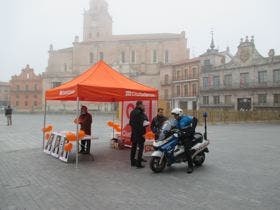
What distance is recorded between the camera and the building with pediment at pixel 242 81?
4400cm

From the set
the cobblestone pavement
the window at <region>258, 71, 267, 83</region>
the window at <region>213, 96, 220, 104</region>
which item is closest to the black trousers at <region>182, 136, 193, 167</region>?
the cobblestone pavement

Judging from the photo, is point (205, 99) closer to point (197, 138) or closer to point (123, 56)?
point (123, 56)

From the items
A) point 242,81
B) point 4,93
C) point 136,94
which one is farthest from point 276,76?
point 4,93

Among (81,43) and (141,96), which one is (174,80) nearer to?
(81,43)

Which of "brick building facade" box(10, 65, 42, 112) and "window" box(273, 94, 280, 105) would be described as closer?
"window" box(273, 94, 280, 105)

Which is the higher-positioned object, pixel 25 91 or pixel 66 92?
pixel 25 91

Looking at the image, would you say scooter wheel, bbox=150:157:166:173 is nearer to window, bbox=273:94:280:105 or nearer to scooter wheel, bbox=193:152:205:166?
scooter wheel, bbox=193:152:205:166

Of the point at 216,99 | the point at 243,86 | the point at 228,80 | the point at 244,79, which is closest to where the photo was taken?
the point at 243,86

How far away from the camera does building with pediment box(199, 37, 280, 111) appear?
44000 millimetres

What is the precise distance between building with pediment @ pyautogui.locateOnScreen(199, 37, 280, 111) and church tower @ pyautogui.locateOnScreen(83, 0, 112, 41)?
36.8 meters

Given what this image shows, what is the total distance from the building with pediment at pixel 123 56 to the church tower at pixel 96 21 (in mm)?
2875

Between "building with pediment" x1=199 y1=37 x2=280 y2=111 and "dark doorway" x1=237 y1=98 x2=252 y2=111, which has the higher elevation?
"building with pediment" x1=199 y1=37 x2=280 y2=111

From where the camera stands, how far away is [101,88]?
8445 millimetres

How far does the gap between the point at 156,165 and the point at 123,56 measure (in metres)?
67.1
